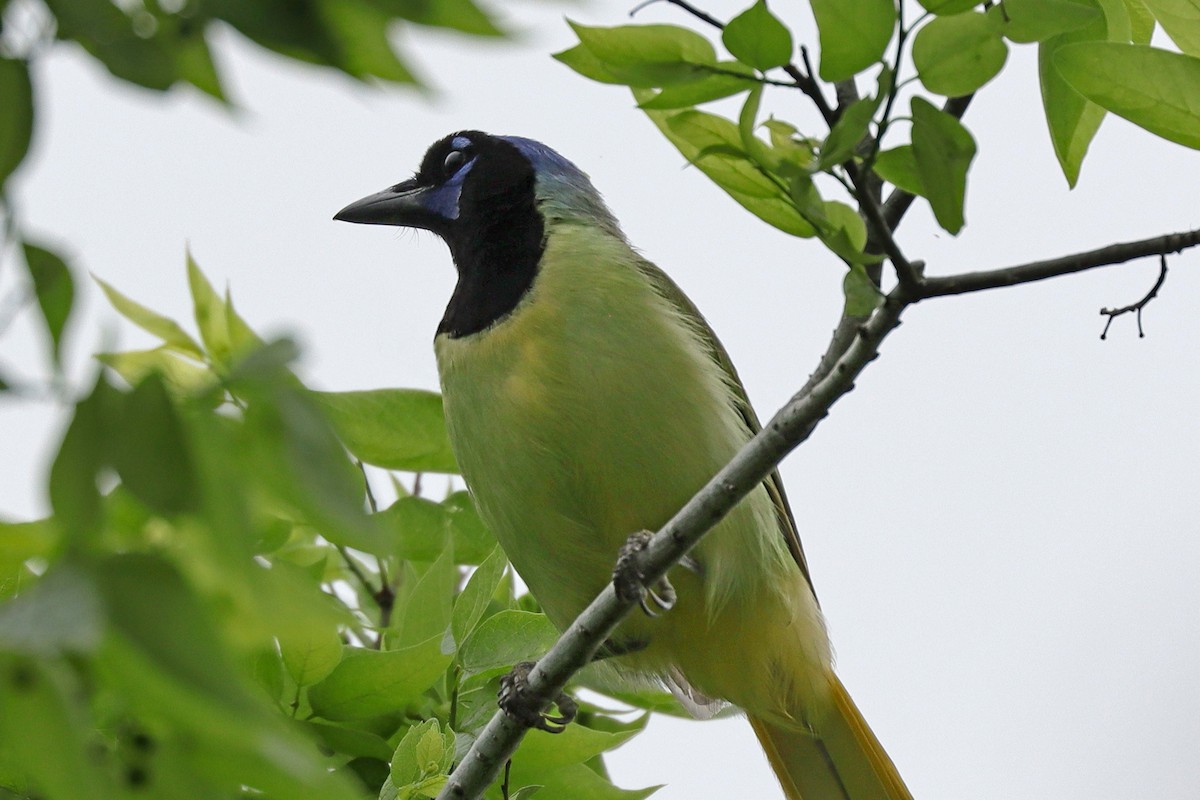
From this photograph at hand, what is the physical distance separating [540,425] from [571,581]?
499 mm

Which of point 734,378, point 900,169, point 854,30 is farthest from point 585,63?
point 734,378

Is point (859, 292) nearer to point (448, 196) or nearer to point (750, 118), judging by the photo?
point (750, 118)

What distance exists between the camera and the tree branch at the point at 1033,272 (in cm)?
215

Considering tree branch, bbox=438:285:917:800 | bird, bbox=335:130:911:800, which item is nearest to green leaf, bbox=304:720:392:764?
tree branch, bbox=438:285:917:800

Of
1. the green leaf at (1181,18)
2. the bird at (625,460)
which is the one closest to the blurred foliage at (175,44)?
the green leaf at (1181,18)

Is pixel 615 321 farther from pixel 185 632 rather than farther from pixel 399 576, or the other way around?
pixel 185 632

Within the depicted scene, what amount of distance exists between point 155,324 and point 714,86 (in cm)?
240

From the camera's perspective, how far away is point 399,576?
395cm

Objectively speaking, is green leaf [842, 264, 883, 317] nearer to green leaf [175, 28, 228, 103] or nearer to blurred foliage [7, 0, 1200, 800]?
blurred foliage [7, 0, 1200, 800]

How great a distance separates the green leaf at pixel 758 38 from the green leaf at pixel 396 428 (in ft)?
5.93

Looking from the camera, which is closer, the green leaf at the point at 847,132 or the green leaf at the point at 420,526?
the green leaf at the point at 847,132

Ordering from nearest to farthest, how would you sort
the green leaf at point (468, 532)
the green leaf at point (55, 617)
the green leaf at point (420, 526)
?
1. the green leaf at point (55, 617)
2. the green leaf at point (420, 526)
3. the green leaf at point (468, 532)

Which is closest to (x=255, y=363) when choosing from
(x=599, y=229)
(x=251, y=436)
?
(x=251, y=436)

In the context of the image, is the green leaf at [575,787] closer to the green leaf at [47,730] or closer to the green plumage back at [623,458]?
the green plumage back at [623,458]
